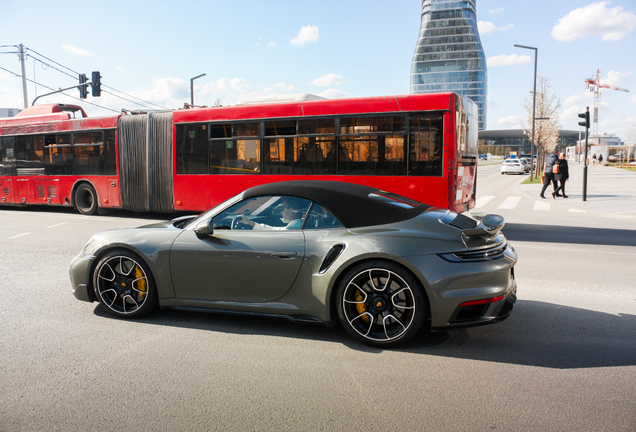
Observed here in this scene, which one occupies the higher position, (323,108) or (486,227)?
(323,108)

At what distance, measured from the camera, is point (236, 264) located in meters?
3.94

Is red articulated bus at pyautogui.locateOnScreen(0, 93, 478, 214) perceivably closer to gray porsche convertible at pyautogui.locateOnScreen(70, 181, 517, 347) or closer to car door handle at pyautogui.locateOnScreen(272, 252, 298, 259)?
gray porsche convertible at pyautogui.locateOnScreen(70, 181, 517, 347)

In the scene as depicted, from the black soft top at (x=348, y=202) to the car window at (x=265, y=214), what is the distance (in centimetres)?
6

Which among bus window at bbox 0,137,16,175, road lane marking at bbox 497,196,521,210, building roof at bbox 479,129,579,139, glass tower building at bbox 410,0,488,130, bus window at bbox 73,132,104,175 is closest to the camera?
bus window at bbox 73,132,104,175

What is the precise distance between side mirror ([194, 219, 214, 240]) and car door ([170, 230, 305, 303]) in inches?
1.4

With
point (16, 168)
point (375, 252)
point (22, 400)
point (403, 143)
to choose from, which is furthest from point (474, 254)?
point (16, 168)

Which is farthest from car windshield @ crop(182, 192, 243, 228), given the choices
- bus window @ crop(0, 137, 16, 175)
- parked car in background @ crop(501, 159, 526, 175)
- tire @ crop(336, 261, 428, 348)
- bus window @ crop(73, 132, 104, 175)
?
parked car in background @ crop(501, 159, 526, 175)

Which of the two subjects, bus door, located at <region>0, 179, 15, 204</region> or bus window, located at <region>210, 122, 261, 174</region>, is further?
bus door, located at <region>0, 179, 15, 204</region>

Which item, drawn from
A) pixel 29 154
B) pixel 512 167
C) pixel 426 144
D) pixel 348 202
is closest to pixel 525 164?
pixel 512 167

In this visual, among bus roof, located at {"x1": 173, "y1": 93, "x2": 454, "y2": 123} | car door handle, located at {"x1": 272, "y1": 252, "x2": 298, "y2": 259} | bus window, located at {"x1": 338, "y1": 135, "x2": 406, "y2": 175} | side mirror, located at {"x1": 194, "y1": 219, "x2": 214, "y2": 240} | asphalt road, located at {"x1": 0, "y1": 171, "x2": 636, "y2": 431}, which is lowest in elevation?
asphalt road, located at {"x1": 0, "y1": 171, "x2": 636, "y2": 431}

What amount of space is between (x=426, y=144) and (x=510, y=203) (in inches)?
369

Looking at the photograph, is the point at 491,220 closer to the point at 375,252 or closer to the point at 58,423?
the point at 375,252

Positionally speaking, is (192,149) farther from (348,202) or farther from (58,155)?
(348,202)

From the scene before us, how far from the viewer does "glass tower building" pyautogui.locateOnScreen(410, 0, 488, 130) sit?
153 m
